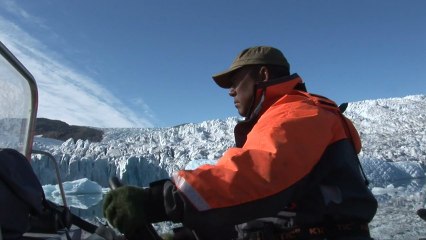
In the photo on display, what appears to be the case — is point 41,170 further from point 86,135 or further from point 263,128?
point 86,135

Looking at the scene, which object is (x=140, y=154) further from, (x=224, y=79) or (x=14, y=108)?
(x=224, y=79)

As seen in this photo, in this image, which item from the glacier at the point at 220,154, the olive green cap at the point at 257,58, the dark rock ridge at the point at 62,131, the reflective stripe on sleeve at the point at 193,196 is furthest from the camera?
the dark rock ridge at the point at 62,131

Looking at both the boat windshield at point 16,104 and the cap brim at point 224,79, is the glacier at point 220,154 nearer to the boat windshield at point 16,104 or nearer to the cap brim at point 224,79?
the cap brim at point 224,79

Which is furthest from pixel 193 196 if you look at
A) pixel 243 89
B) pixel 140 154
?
pixel 140 154

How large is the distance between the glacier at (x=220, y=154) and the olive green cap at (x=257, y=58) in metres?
9.16

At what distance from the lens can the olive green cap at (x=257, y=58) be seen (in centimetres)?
167

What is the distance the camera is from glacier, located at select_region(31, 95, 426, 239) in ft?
81.1

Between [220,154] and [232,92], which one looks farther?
[220,154]

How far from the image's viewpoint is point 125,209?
1.16 meters

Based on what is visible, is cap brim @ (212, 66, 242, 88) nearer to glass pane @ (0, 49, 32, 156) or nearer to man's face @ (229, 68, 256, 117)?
man's face @ (229, 68, 256, 117)

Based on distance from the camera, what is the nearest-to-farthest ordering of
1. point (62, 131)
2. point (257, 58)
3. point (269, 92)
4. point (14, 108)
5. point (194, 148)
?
point (269, 92), point (257, 58), point (14, 108), point (194, 148), point (62, 131)

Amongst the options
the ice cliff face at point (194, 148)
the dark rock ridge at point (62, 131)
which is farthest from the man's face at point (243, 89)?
the dark rock ridge at point (62, 131)

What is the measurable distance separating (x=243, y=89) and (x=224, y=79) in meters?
0.12

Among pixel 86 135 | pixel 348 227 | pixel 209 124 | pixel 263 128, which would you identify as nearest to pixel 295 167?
pixel 263 128
